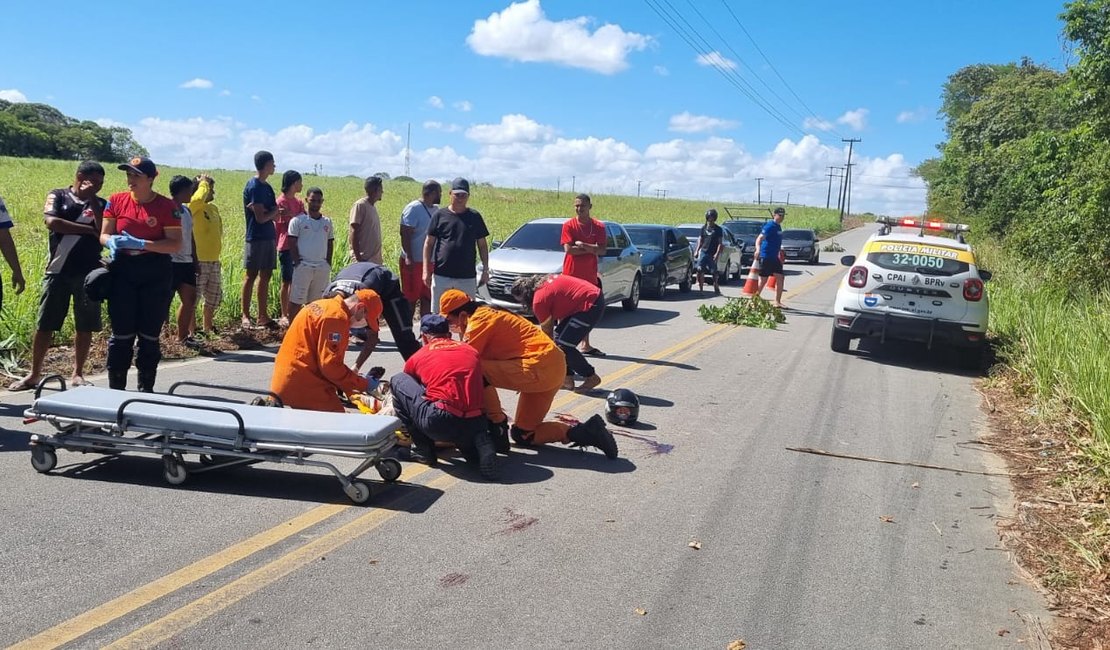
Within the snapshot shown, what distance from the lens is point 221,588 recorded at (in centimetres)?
408

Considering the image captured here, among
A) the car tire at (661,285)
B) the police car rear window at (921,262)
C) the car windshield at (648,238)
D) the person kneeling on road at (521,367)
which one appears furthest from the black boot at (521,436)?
the car windshield at (648,238)

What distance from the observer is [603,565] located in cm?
464

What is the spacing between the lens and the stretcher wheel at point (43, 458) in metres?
5.45

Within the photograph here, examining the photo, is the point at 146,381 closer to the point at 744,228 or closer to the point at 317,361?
the point at 317,361

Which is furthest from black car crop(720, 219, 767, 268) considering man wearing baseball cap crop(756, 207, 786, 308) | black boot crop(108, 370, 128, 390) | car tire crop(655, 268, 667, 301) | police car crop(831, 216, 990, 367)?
black boot crop(108, 370, 128, 390)

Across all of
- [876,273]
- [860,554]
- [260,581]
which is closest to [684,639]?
[860,554]

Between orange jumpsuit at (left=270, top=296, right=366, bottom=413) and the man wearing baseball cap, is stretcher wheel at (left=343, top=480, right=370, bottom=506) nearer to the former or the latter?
orange jumpsuit at (left=270, top=296, right=366, bottom=413)

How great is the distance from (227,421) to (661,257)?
14511 millimetres

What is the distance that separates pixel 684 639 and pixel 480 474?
2.37 m

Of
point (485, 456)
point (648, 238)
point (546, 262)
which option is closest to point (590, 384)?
point (485, 456)

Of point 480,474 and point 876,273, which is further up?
point 876,273

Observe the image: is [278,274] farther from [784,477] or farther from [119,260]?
[784,477]

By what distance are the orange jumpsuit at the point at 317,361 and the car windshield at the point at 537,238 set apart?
9220mm

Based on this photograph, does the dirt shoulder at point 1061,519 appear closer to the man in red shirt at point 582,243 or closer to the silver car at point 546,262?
the man in red shirt at point 582,243
